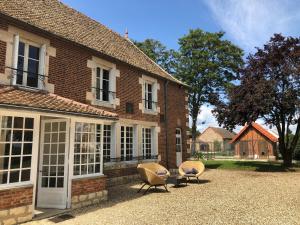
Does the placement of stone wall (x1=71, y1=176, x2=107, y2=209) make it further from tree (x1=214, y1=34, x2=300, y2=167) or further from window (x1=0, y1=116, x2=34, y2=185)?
tree (x1=214, y1=34, x2=300, y2=167)

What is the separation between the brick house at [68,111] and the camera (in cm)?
679

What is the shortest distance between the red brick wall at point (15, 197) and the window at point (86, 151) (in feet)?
5.17

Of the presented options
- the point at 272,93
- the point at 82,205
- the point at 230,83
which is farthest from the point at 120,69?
the point at 230,83

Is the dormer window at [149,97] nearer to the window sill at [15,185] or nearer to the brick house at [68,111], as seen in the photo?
the brick house at [68,111]

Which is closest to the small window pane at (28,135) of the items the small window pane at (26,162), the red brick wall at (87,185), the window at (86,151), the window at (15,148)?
the window at (15,148)

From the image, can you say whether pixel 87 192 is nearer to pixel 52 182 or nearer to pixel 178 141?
pixel 52 182

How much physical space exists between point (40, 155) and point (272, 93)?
46.2 feet

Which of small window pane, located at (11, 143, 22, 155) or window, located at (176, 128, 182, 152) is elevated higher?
window, located at (176, 128, 182, 152)

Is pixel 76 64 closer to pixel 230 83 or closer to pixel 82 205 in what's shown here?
pixel 82 205

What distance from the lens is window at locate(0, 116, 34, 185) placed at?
259 inches

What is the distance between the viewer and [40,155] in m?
8.17

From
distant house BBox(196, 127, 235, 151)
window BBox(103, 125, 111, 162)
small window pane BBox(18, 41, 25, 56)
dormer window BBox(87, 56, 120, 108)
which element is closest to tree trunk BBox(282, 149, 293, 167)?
dormer window BBox(87, 56, 120, 108)

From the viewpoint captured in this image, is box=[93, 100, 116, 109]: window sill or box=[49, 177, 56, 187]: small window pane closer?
box=[49, 177, 56, 187]: small window pane

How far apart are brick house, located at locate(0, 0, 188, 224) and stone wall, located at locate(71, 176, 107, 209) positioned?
26 millimetres
